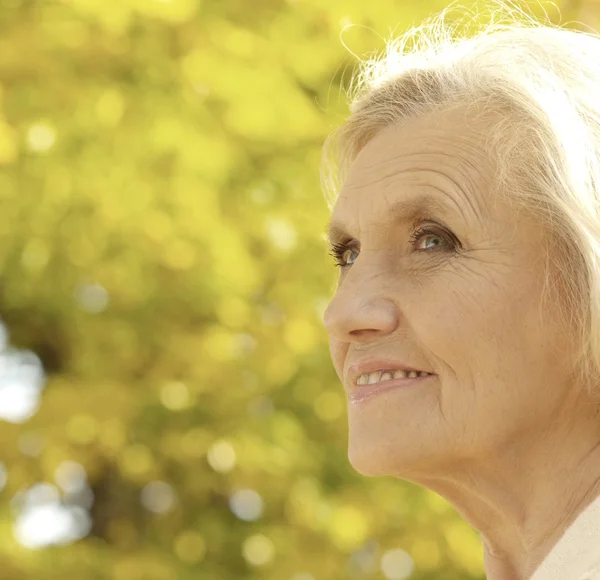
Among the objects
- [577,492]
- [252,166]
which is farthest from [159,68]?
[577,492]

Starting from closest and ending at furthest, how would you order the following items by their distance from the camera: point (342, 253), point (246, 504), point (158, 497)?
1. point (342, 253)
2. point (246, 504)
3. point (158, 497)

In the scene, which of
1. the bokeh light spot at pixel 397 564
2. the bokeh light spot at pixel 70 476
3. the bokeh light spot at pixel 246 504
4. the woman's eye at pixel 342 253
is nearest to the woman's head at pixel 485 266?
the woman's eye at pixel 342 253

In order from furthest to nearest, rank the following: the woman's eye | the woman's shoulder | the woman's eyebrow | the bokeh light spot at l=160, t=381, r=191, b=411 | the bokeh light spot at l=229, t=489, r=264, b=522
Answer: the bokeh light spot at l=229, t=489, r=264, b=522
the bokeh light spot at l=160, t=381, r=191, b=411
the woman's eye
the woman's eyebrow
the woman's shoulder

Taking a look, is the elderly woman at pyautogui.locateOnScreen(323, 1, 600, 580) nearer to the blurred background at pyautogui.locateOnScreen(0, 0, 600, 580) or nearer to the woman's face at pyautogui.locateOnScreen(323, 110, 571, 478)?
the woman's face at pyautogui.locateOnScreen(323, 110, 571, 478)

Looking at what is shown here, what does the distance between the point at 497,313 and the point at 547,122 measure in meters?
0.31

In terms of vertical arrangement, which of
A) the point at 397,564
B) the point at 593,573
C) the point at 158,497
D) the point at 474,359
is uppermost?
the point at 158,497

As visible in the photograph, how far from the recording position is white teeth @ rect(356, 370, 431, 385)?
183 centimetres

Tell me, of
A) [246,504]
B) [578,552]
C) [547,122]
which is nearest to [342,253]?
[547,122]

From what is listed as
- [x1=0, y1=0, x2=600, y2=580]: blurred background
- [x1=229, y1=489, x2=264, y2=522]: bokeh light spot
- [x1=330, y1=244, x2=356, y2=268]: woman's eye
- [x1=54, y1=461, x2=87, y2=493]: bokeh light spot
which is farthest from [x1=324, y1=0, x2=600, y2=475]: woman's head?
[x1=54, y1=461, x2=87, y2=493]: bokeh light spot

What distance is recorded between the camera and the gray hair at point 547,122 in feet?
5.69

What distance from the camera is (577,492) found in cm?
176

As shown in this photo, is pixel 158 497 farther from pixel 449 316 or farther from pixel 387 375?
pixel 449 316

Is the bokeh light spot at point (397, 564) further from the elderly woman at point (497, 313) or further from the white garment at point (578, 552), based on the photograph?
the white garment at point (578, 552)

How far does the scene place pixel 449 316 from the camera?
179 centimetres
